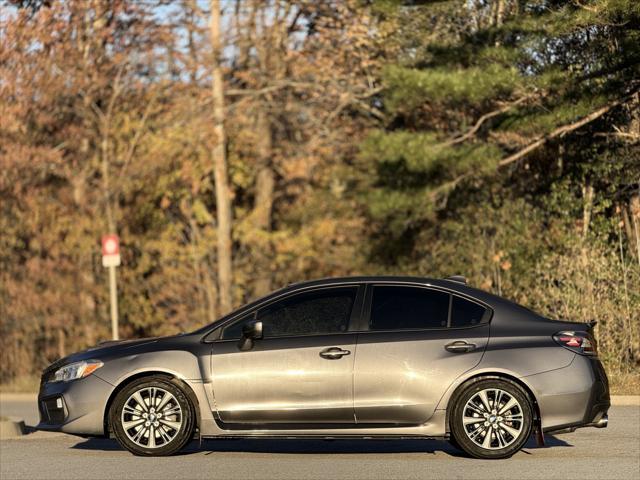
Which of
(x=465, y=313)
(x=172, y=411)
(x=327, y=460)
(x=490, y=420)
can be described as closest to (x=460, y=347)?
(x=465, y=313)

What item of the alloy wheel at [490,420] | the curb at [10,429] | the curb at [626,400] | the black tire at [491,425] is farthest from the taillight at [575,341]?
the curb at [10,429]

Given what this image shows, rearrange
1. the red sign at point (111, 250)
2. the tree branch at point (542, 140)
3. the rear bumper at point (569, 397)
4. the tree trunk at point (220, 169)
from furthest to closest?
the tree trunk at point (220, 169), the red sign at point (111, 250), the tree branch at point (542, 140), the rear bumper at point (569, 397)

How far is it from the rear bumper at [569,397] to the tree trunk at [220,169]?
978 inches

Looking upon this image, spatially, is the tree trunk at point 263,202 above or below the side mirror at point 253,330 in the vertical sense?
above

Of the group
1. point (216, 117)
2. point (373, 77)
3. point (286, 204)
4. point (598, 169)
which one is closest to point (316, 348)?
point (598, 169)

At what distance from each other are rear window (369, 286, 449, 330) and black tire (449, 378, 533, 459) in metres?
0.65

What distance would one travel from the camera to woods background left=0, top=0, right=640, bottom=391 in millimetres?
21953

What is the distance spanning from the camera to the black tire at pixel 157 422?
1012 cm

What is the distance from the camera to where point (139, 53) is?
123ft

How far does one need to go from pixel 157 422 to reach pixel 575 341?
3511 millimetres

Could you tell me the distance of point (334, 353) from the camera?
394 inches

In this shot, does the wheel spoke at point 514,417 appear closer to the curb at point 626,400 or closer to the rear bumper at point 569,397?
the rear bumper at point 569,397

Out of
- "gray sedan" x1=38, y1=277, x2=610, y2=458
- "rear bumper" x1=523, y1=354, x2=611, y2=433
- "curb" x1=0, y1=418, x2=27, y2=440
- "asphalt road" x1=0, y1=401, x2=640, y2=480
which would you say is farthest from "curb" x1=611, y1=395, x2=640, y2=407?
"curb" x1=0, y1=418, x2=27, y2=440

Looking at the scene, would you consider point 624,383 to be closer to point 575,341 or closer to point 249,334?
point 575,341
